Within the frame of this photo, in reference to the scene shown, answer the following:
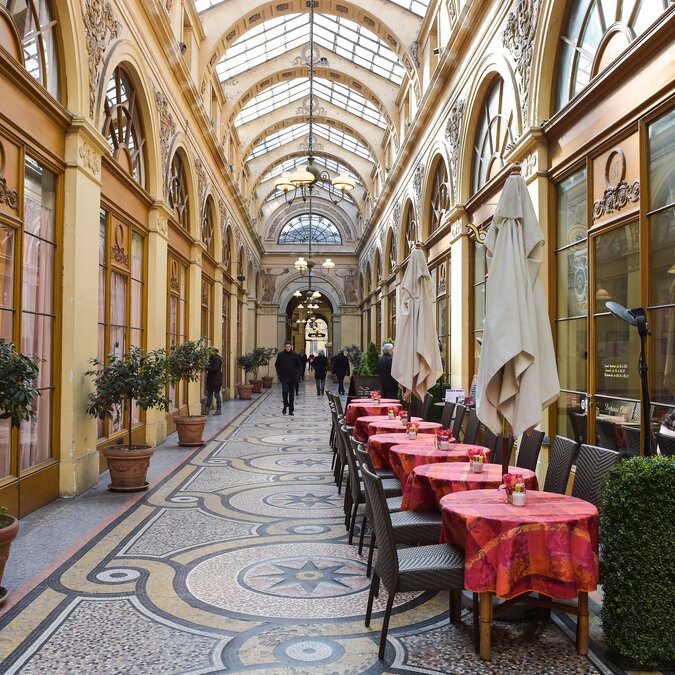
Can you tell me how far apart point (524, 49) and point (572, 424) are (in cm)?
406

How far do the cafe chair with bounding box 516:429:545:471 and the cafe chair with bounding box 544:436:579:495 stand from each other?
1.44 ft

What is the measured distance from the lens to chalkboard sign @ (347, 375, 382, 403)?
14.1m

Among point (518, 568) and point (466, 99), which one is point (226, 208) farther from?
point (518, 568)

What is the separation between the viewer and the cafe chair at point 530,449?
4734 millimetres

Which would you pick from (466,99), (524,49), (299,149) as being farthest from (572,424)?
(299,149)

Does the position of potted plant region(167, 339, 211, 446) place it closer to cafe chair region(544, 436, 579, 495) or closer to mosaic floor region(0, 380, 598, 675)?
mosaic floor region(0, 380, 598, 675)

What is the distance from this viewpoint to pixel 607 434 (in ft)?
17.3

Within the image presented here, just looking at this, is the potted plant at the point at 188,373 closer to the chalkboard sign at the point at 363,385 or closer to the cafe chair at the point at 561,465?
the chalkboard sign at the point at 363,385

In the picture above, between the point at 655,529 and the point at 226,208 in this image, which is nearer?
the point at 655,529

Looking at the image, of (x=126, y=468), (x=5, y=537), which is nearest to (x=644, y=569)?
(x=5, y=537)

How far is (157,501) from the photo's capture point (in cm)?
615

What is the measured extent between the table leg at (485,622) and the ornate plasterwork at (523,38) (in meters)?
5.52

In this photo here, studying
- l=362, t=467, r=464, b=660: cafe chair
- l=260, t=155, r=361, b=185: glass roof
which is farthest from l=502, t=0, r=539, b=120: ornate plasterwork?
l=260, t=155, r=361, b=185: glass roof

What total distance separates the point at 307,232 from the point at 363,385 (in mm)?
19355
